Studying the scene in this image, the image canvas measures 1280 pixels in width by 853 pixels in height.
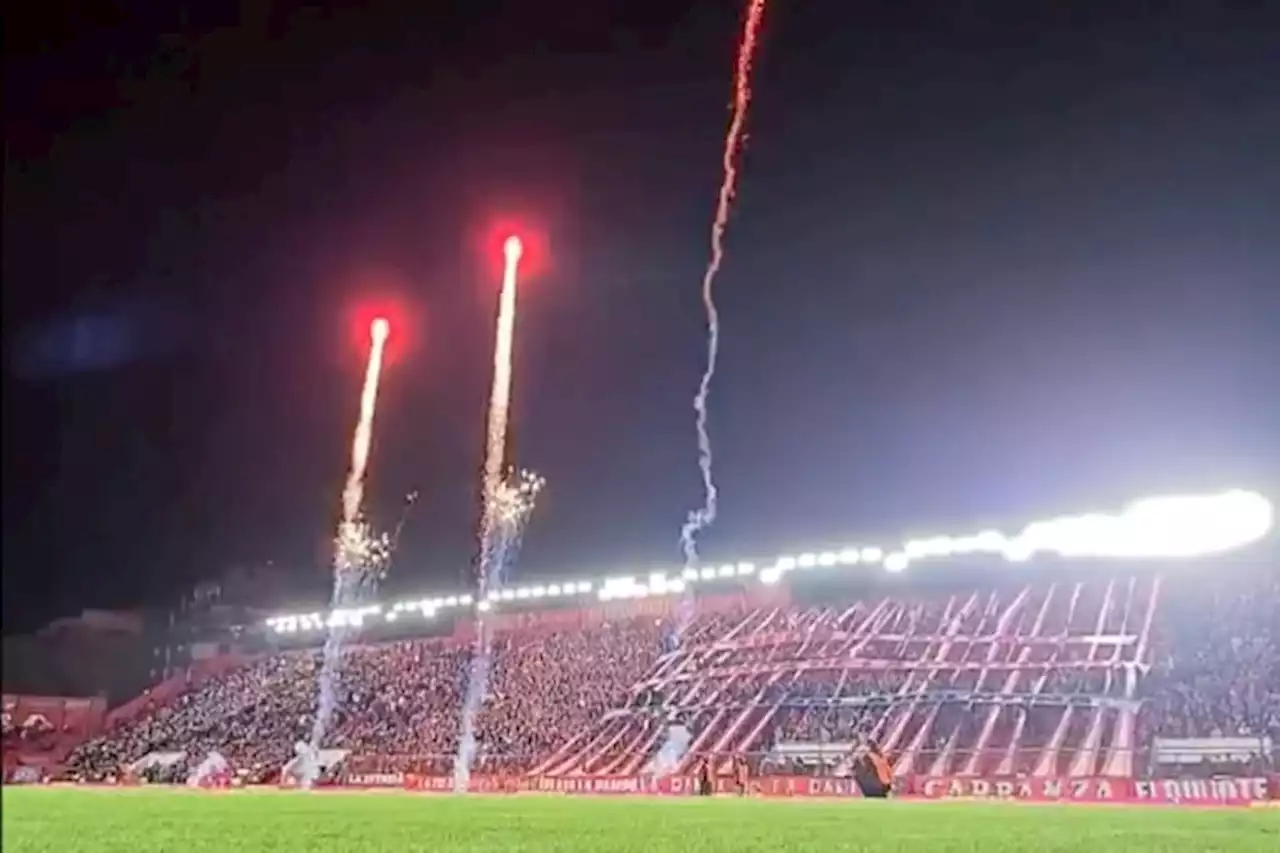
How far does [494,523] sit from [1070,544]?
17.2 meters

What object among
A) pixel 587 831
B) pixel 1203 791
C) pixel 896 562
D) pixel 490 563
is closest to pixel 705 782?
pixel 1203 791

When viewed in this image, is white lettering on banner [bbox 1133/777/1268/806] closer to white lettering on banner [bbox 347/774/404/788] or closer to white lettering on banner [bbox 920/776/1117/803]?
white lettering on banner [bbox 920/776/1117/803]

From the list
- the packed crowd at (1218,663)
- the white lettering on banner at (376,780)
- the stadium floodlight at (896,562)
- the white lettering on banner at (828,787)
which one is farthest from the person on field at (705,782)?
the stadium floodlight at (896,562)

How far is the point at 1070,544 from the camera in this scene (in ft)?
115

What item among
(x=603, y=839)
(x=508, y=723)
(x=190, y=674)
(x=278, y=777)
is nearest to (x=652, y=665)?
(x=508, y=723)

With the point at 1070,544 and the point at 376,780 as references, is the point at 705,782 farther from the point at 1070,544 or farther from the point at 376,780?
the point at 1070,544

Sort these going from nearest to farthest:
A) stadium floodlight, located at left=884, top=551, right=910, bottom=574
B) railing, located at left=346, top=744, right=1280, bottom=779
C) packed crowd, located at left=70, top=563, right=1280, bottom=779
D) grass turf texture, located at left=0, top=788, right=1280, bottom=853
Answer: grass turf texture, located at left=0, top=788, right=1280, bottom=853 → railing, located at left=346, top=744, right=1280, bottom=779 → packed crowd, located at left=70, top=563, right=1280, bottom=779 → stadium floodlight, located at left=884, top=551, right=910, bottom=574

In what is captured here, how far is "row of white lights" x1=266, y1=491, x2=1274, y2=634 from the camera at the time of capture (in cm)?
3194

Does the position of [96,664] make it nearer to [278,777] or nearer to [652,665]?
[278,777]

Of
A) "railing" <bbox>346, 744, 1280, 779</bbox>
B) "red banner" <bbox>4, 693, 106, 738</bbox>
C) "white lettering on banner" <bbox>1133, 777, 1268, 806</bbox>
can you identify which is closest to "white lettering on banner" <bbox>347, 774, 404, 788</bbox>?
"railing" <bbox>346, 744, 1280, 779</bbox>

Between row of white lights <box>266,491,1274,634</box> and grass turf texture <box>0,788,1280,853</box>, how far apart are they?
67.5 feet

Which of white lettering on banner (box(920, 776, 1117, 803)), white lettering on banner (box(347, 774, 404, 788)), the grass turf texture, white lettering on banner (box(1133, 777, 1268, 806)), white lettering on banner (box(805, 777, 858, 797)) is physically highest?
the grass turf texture

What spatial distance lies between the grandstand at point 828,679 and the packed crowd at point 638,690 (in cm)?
7

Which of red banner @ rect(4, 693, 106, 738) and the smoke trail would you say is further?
red banner @ rect(4, 693, 106, 738)
